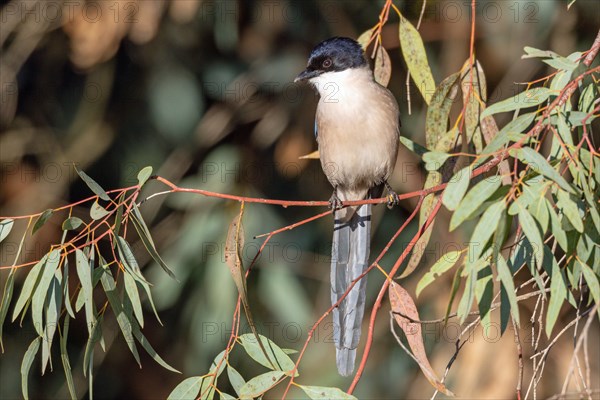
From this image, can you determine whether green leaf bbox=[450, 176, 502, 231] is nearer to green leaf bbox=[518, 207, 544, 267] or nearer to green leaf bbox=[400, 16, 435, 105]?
green leaf bbox=[518, 207, 544, 267]

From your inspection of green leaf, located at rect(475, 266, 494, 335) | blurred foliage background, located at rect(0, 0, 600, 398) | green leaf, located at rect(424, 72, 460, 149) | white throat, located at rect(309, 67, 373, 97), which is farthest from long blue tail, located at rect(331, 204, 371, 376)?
green leaf, located at rect(475, 266, 494, 335)

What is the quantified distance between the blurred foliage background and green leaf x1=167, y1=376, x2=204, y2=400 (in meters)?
1.81

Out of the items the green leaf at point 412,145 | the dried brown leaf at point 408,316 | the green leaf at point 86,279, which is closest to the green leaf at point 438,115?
the green leaf at point 412,145

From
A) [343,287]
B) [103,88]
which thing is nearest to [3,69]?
[103,88]

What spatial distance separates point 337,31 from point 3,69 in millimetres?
1607

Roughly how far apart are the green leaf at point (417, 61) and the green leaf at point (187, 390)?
1.13m

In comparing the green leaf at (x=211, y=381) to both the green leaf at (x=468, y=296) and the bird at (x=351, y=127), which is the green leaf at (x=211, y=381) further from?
the bird at (x=351, y=127)

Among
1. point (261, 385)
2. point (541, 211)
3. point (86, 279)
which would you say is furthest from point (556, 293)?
point (86, 279)

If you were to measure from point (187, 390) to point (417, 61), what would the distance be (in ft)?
4.03

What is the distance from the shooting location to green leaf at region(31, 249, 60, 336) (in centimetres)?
197

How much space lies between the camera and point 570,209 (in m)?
1.65

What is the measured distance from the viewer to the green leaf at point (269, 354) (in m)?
2.10

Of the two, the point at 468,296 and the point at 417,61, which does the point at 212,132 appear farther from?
the point at 468,296

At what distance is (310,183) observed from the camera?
439cm
